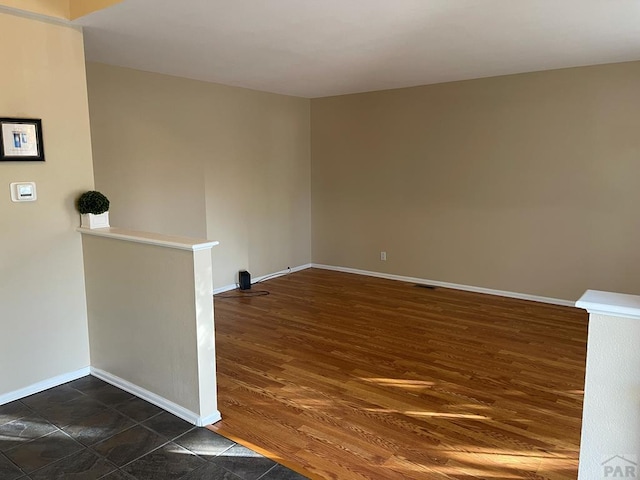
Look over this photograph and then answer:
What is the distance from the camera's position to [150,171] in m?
4.58

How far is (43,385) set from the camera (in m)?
3.06

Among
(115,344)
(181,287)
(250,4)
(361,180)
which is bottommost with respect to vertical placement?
(115,344)

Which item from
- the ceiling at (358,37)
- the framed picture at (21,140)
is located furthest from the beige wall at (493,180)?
the framed picture at (21,140)

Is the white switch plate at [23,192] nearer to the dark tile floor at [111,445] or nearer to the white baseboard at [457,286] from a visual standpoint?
the dark tile floor at [111,445]

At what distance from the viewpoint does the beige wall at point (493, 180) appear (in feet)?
14.6

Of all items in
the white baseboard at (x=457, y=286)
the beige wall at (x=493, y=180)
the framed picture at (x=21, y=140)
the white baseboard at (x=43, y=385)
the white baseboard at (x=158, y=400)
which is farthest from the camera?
the white baseboard at (x=457, y=286)

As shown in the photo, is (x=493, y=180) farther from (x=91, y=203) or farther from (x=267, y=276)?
(x=91, y=203)

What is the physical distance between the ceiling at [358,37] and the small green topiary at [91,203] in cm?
111

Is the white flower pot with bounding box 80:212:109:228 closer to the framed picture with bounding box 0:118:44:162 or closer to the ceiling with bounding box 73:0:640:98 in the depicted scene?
the framed picture with bounding box 0:118:44:162

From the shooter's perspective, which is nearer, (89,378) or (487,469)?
(487,469)

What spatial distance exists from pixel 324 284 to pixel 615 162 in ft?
10.9

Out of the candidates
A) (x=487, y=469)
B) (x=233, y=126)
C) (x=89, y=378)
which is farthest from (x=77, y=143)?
(x=487, y=469)

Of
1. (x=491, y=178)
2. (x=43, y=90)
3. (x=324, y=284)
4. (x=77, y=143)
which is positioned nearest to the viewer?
(x=43, y=90)

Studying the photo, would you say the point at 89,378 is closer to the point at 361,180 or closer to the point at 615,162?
the point at 361,180
